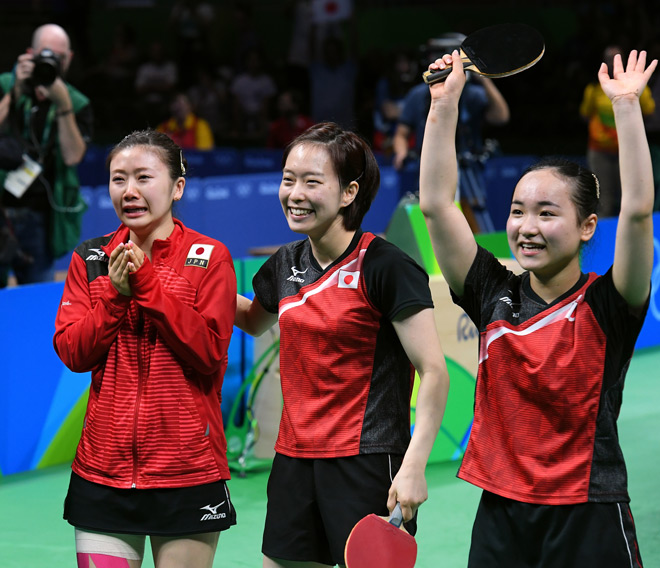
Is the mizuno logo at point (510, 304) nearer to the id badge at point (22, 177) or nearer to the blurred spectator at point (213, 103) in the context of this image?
the id badge at point (22, 177)

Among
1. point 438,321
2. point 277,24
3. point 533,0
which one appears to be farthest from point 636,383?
point 277,24

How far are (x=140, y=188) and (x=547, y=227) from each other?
0.98 metres

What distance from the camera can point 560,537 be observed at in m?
2.46

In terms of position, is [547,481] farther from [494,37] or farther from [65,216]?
[65,216]

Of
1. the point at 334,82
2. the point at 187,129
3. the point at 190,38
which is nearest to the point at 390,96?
the point at 334,82

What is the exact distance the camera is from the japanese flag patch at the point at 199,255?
2.79 metres

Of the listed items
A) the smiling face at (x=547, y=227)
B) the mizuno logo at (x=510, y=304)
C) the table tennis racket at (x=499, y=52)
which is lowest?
the mizuno logo at (x=510, y=304)

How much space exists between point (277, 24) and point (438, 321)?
42.7ft

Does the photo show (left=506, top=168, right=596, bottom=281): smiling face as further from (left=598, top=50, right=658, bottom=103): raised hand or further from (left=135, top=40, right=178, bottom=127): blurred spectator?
(left=135, top=40, right=178, bottom=127): blurred spectator

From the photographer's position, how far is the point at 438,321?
17.9 feet

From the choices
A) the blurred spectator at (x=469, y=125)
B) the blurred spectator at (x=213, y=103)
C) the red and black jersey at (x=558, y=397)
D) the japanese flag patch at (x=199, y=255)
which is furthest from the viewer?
the blurred spectator at (x=213, y=103)

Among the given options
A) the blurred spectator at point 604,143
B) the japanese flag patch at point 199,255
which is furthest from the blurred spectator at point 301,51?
the japanese flag patch at point 199,255

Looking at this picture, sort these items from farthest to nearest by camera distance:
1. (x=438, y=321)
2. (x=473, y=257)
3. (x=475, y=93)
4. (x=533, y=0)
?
(x=533, y=0)
(x=475, y=93)
(x=438, y=321)
(x=473, y=257)

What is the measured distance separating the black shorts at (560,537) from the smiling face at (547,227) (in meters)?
0.53
